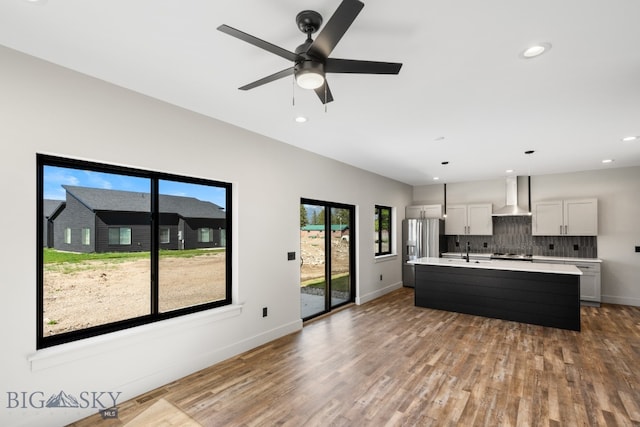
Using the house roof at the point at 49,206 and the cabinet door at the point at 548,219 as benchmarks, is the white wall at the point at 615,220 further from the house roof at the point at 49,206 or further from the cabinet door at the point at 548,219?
the house roof at the point at 49,206

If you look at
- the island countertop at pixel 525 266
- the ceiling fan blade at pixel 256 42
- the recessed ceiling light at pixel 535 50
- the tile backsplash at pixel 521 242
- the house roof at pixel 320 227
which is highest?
the recessed ceiling light at pixel 535 50

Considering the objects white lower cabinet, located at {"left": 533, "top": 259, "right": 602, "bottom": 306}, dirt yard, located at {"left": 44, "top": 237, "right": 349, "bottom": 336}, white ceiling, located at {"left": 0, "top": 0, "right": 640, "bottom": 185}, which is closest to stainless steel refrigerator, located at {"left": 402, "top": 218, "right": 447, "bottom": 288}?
white lower cabinet, located at {"left": 533, "top": 259, "right": 602, "bottom": 306}

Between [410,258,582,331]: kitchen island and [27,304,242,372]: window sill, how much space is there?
3.82m

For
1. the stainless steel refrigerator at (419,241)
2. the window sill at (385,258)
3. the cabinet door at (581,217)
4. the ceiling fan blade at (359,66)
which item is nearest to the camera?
the ceiling fan blade at (359,66)

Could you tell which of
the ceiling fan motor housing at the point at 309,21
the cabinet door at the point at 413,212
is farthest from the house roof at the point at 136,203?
the cabinet door at the point at 413,212

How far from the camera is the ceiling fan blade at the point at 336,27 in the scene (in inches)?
53.9

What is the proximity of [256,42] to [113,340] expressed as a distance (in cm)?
262

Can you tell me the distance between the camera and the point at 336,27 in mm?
1514

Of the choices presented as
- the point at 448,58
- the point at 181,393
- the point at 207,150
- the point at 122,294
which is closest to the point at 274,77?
the point at 448,58

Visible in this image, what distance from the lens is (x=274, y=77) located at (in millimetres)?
1989

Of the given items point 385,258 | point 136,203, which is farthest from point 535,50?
point 385,258

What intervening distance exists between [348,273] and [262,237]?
2.56m

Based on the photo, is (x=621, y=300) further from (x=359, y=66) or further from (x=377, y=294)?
(x=359, y=66)

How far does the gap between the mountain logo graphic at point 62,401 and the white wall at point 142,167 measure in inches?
1.4
